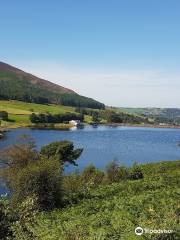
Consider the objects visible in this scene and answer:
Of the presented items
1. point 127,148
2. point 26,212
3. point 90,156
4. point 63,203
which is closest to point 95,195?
point 63,203

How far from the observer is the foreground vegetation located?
28306 millimetres

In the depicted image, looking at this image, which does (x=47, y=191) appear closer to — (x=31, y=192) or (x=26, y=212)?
(x=31, y=192)

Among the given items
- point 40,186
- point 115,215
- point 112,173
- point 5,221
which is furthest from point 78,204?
point 112,173

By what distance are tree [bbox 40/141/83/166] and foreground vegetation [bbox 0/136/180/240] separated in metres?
32.5

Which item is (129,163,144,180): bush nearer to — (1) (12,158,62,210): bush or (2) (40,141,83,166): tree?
(1) (12,158,62,210): bush

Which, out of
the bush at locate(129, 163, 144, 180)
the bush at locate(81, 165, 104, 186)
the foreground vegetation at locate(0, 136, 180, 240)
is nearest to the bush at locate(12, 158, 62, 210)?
the foreground vegetation at locate(0, 136, 180, 240)

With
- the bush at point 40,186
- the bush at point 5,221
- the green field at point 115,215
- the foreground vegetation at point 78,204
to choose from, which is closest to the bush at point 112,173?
the foreground vegetation at point 78,204

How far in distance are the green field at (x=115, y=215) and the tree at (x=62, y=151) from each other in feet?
157

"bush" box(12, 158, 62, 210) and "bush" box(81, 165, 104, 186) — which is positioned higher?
"bush" box(12, 158, 62, 210)

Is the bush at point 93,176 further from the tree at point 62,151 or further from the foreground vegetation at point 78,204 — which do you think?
the tree at point 62,151

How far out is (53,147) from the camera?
363 feet

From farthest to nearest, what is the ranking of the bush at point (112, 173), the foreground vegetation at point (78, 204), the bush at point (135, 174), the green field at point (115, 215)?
the bush at point (135, 174)
the bush at point (112, 173)
the foreground vegetation at point (78, 204)
the green field at point (115, 215)

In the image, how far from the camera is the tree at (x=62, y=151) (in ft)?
361

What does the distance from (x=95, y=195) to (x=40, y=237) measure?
2318cm
